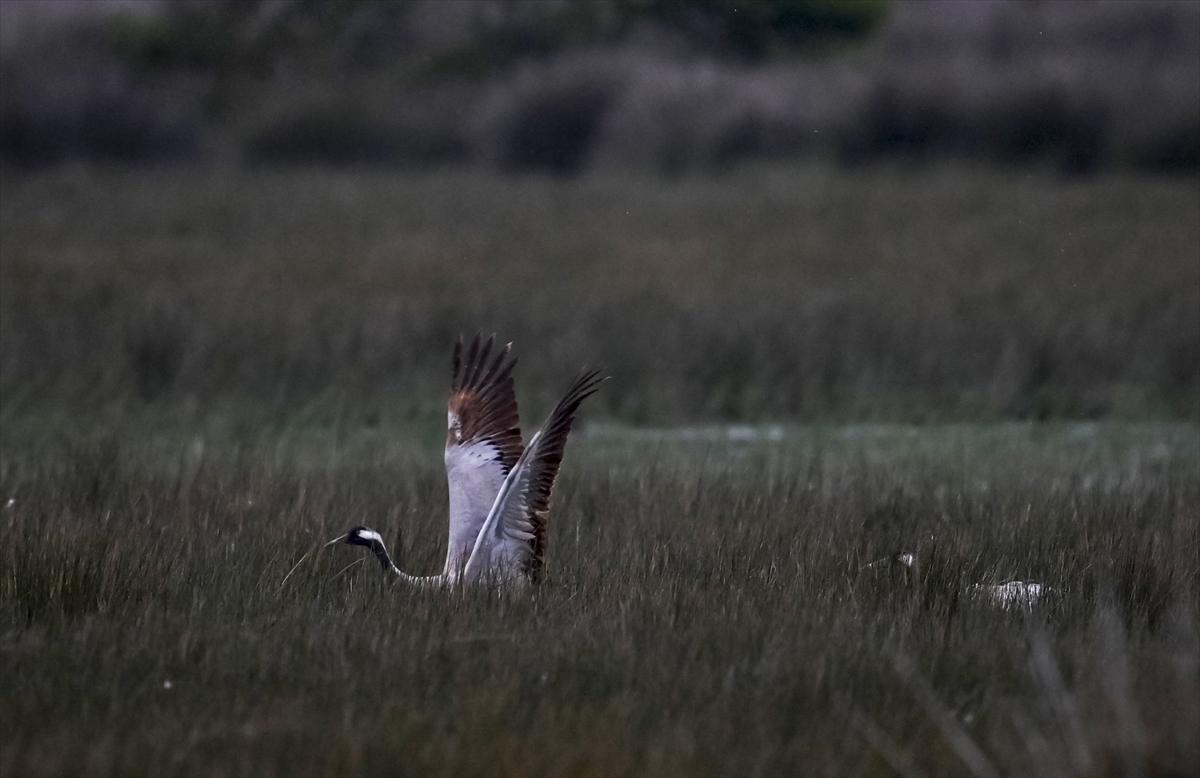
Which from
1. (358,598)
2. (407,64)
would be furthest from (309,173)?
(358,598)

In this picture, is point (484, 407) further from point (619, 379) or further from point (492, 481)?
point (619, 379)

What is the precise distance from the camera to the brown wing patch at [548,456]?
17.7ft

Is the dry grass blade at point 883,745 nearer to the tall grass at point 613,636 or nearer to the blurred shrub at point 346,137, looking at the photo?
the tall grass at point 613,636

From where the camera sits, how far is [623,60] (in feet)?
85.8

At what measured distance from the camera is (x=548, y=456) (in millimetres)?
5445

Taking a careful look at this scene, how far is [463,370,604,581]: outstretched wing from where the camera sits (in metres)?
5.39

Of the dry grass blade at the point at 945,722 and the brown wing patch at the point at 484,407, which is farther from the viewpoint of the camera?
the brown wing patch at the point at 484,407

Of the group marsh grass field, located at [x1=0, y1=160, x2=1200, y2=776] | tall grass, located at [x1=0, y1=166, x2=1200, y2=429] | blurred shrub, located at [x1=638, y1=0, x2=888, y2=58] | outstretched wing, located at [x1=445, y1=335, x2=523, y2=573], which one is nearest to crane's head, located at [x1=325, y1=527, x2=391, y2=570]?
marsh grass field, located at [x1=0, y1=160, x2=1200, y2=776]

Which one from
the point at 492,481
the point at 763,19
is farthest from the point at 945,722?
the point at 763,19

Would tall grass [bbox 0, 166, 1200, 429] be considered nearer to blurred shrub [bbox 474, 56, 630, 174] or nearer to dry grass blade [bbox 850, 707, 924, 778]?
blurred shrub [bbox 474, 56, 630, 174]

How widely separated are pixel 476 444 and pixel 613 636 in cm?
148

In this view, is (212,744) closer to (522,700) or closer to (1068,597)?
(522,700)

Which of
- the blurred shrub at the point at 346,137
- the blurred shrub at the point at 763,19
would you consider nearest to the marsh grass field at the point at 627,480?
the blurred shrub at the point at 346,137

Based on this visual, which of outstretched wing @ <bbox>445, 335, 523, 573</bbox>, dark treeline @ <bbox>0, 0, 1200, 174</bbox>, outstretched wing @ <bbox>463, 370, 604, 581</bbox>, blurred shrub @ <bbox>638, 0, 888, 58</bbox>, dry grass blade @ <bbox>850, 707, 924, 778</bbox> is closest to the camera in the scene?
dry grass blade @ <bbox>850, 707, 924, 778</bbox>
